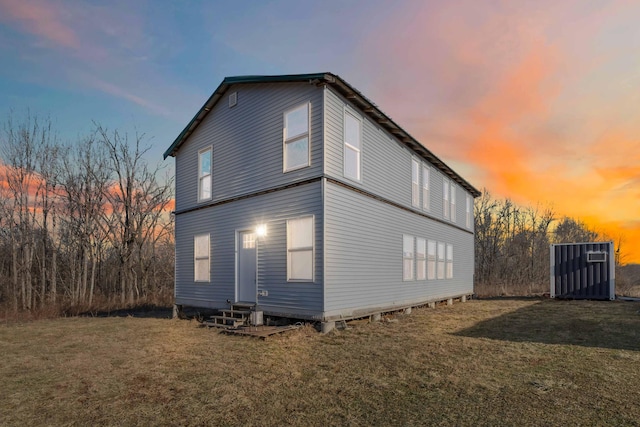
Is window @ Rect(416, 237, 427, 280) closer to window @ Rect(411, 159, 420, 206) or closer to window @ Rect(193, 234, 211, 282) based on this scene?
window @ Rect(411, 159, 420, 206)

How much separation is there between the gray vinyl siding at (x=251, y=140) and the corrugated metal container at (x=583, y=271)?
57.0ft

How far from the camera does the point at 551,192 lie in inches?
1399

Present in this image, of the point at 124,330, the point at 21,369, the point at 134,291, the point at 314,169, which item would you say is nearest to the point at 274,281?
the point at 314,169

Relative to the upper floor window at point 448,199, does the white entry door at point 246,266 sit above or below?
below

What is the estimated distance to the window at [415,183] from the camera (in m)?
15.8

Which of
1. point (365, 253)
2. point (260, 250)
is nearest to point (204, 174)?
point (260, 250)

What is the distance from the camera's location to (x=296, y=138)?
36.3ft

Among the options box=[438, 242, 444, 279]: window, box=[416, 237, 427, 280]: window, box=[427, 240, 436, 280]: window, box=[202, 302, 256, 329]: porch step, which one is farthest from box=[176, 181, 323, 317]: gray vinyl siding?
box=[438, 242, 444, 279]: window

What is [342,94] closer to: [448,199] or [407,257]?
[407,257]

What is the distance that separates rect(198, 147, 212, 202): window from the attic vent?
19232mm

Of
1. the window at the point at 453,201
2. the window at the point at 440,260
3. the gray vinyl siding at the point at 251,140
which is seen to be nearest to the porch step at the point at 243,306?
the gray vinyl siding at the point at 251,140

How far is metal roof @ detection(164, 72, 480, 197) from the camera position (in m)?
10.5

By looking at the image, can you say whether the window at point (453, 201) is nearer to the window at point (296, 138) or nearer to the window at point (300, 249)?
the window at point (296, 138)

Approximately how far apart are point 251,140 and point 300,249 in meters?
4.27
